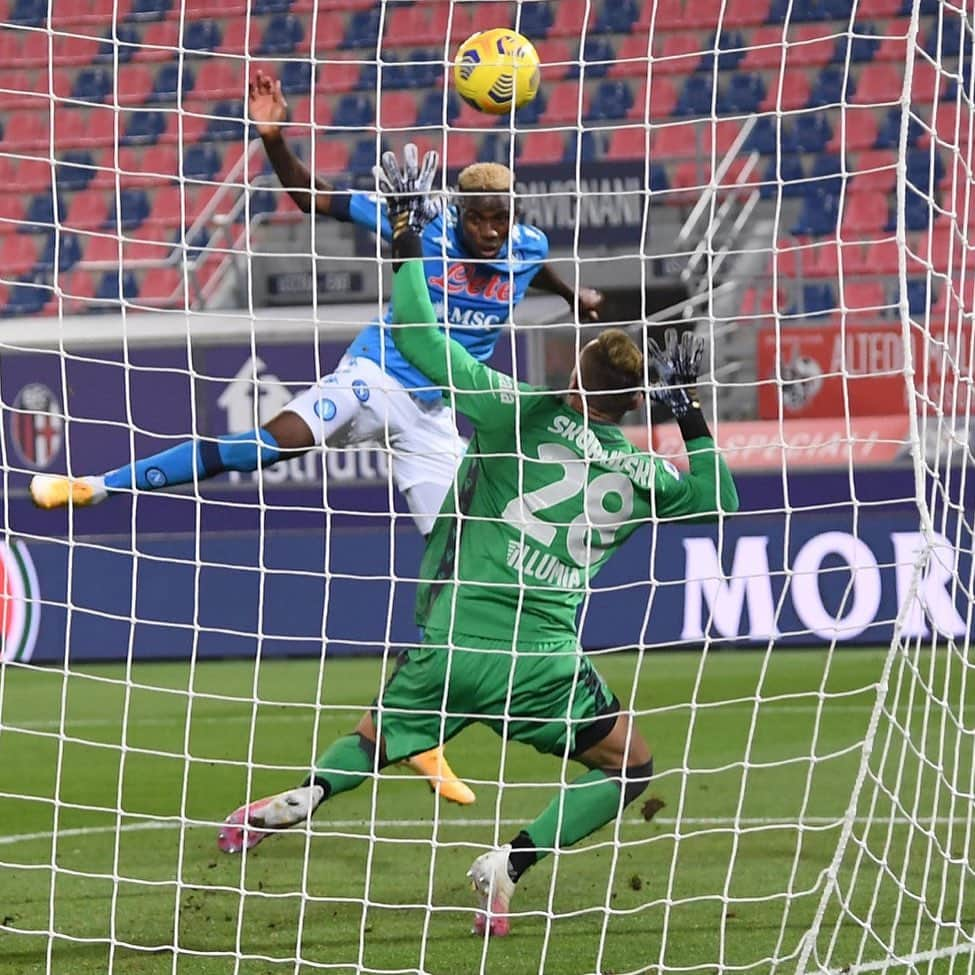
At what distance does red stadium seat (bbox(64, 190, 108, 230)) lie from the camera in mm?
16969

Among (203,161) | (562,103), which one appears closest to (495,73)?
(203,161)

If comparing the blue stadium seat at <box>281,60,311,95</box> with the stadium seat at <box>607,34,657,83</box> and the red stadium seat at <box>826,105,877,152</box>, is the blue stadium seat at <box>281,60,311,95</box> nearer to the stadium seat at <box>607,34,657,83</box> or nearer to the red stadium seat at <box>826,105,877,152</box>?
the stadium seat at <box>607,34,657,83</box>

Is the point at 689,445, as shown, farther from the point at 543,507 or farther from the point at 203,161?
the point at 203,161

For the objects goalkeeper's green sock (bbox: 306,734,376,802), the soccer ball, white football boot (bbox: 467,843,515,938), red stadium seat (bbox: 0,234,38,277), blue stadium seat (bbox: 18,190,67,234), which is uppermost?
the soccer ball

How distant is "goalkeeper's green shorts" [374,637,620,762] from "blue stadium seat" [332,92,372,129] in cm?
1238

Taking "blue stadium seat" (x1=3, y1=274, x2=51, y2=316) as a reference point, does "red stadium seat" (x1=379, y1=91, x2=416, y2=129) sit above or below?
above

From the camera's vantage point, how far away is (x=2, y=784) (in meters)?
8.05

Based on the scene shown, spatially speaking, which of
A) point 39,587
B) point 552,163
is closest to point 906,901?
point 39,587

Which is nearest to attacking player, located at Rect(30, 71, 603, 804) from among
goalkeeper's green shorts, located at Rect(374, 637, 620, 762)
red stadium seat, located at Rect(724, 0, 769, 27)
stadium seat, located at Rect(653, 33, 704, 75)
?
goalkeeper's green shorts, located at Rect(374, 637, 620, 762)

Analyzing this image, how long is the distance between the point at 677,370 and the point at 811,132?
11053mm

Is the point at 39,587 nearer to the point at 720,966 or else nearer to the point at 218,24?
the point at 218,24

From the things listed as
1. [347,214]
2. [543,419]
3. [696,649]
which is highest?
[347,214]

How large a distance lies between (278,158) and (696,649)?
6912 millimetres

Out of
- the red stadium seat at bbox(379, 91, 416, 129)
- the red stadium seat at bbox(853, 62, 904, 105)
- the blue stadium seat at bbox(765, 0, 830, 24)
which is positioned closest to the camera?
the blue stadium seat at bbox(765, 0, 830, 24)
